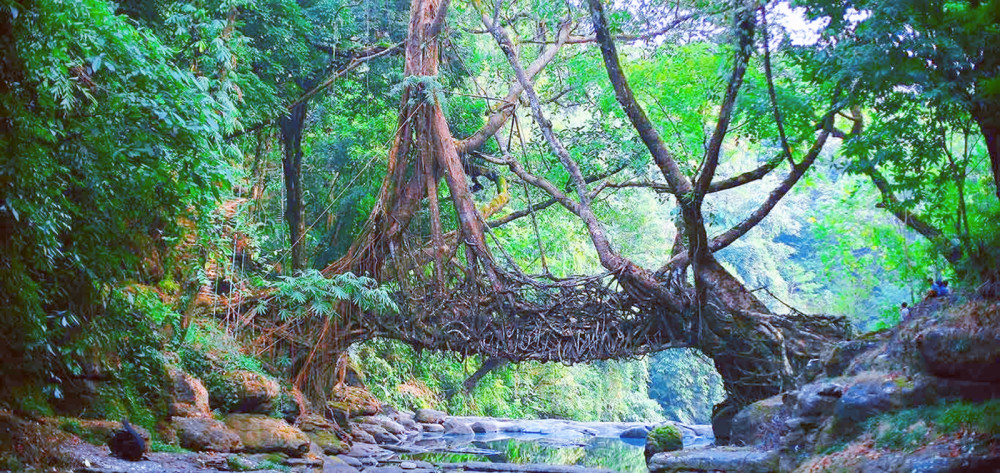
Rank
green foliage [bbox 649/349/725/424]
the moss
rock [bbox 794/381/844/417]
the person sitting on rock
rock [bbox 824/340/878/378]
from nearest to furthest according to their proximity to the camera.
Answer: the moss, rock [bbox 794/381/844/417], rock [bbox 824/340/878/378], the person sitting on rock, green foliage [bbox 649/349/725/424]

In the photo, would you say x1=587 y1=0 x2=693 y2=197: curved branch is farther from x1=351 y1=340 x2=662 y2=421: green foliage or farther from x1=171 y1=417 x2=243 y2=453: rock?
x1=351 y1=340 x2=662 y2=421: green foliage

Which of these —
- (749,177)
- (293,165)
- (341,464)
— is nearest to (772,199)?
(749,177)

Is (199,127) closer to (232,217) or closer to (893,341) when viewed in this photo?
(232,217)

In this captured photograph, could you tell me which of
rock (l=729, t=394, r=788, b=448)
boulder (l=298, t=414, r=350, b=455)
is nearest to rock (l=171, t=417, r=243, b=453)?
boulder (l=298, t=414, r=350, b=455)

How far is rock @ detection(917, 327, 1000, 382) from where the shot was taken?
18.5ft

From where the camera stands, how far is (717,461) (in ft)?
27.0

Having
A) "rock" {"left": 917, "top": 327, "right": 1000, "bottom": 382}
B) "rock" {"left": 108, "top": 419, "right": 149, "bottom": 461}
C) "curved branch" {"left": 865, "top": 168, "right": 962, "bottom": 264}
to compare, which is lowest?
"rock" {"left": 108, "top": 419, "right": 149, "bottom": 461}

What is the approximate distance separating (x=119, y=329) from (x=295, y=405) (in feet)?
15.8

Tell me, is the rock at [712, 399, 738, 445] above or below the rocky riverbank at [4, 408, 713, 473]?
above

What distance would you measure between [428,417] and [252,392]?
28.7ft

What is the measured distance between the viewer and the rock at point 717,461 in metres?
7.63

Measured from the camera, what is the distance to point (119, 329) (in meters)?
6.34

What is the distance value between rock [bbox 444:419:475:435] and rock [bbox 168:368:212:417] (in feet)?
31.6

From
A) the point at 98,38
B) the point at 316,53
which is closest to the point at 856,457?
the point at 98,38
